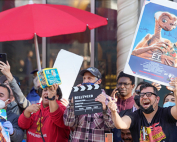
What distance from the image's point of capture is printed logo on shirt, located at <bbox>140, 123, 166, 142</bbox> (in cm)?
279

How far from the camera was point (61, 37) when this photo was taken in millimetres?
7230

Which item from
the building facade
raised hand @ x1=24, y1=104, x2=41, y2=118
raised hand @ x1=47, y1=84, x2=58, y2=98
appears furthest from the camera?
the building facade

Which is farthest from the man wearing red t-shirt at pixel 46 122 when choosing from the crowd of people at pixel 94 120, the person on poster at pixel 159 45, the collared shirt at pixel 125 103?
the person on poster at pixel 159 45

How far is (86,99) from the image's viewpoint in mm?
2871

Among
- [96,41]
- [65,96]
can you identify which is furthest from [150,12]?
[96,41]

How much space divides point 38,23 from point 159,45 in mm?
1717

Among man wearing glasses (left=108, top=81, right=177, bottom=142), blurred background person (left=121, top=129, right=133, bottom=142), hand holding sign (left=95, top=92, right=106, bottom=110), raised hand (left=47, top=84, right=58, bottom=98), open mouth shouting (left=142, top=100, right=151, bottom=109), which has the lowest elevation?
blurred background person (left=121, top=129, right=133, bottom=142)

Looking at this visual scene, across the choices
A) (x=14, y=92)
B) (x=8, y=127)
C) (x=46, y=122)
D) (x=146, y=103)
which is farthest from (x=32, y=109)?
(x=146, y=103)

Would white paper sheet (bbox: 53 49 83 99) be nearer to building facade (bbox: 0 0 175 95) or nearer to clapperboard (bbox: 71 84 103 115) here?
clapperboard (bbox: 71 84 103 115)

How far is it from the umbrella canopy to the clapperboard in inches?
40.4

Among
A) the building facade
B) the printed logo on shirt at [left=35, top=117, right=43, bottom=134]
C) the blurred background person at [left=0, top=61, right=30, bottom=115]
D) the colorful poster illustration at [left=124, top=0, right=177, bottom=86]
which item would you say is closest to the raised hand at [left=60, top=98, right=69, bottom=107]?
the printed logo on shirt at [left=35, top=117, right=43, bottom=134]

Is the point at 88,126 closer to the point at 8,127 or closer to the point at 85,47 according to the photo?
the point at 8,127

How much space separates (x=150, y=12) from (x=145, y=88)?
97 centimetres

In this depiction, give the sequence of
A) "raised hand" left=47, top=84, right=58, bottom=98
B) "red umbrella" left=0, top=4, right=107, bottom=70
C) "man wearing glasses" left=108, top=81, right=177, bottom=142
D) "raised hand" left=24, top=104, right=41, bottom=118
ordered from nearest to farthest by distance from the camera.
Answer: "man wearing glasses" left=108, top=81, right=177, bottom=142 → "raised hand" left=47, top=84, right=58, bottom=98 → "raised hand" left=24, top=104, right=41, bottom=118 → "red umbrella" left=0, top=4, right=107, bottom=70
